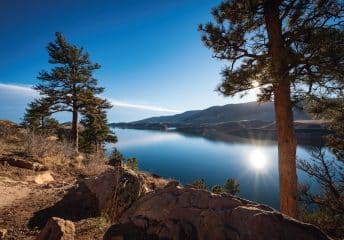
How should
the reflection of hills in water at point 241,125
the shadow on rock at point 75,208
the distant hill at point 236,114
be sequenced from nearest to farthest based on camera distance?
1. the shadow on rock at point 75,208
2. the reflection of hills in water at point 241,125
3. the distant hill at point 236,114

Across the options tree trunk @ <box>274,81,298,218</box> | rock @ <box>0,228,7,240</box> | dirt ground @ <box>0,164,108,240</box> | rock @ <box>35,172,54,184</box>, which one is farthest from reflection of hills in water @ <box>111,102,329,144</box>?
rock @ <box>35,172,54,184</box>

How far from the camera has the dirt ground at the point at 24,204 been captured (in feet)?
14.0

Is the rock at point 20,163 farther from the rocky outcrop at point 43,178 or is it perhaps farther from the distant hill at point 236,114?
the distant hill at point 236,114

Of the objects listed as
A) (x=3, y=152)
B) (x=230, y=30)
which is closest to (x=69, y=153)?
(x=3, y=152)

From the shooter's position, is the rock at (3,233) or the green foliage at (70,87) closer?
the rock at (3,233)

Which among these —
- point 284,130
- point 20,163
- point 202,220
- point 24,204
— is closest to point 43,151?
point 20,163

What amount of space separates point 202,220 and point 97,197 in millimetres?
3496

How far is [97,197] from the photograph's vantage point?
5668mm

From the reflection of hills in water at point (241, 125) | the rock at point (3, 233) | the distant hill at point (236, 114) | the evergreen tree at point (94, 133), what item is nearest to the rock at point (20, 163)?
the rock at point (3, 233)

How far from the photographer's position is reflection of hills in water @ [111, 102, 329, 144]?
6514 centimetres

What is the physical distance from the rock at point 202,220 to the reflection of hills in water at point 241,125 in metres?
5.47

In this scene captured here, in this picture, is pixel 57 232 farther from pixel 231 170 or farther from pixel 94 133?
pixel 231 170

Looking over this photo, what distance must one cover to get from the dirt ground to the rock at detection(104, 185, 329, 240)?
46.1 inches

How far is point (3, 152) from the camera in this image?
11.7 metres
